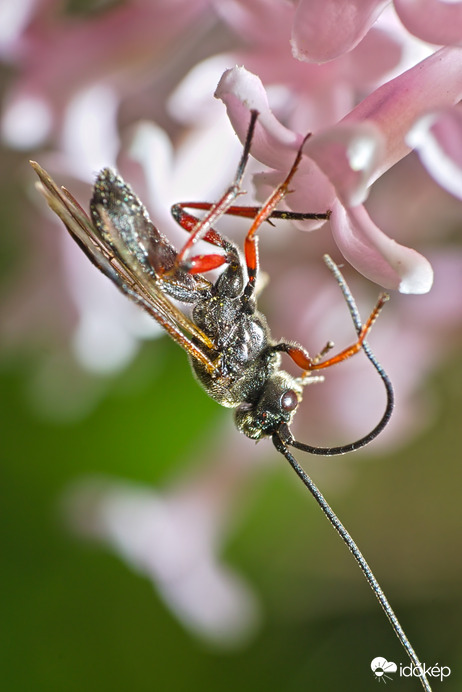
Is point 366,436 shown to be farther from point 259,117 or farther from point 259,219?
point 259,117

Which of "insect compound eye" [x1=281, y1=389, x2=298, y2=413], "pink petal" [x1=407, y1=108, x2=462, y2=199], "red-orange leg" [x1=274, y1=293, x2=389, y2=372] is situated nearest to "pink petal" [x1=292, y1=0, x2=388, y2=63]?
"pink petal" [x1=407, y1=108, x2=462, y2=199]

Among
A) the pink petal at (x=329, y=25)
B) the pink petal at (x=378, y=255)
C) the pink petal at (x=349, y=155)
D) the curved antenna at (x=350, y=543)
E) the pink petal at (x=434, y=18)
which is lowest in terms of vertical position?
the curved antenna at (x=350, y=543)

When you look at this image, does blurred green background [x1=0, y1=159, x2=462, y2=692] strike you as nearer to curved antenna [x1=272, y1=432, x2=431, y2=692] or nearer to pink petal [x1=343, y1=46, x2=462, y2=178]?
curved antenna [x1=272, y1=432, x2=431, y2=692]

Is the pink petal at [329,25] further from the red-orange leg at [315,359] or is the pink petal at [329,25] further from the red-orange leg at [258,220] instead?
the red-orange leg at [315,359]

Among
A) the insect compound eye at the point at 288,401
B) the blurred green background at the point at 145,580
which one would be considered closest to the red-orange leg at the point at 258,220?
the insect compound eye at the point at 288,401

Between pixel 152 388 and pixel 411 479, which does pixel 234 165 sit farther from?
pixel 411 479

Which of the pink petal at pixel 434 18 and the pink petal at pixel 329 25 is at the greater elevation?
the pink petal at pixel 434 18

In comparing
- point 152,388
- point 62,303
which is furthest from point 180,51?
point 152,388
